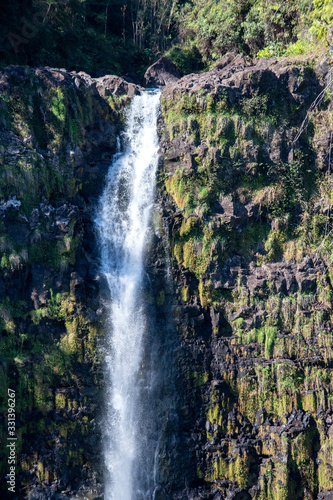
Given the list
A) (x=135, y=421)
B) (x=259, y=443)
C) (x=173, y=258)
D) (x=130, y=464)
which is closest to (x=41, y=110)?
(x=173, y=258)

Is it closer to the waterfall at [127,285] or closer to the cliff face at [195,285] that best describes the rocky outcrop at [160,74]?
the waterfall at [127,285]

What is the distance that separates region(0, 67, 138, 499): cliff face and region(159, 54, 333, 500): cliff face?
2.87 m

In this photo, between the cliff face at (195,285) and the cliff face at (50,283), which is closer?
the cliff face at (50,283)

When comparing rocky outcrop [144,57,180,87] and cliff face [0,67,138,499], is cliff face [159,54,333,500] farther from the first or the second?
rocky outcrop [144,57,180,87]

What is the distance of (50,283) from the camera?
1650 centimetres

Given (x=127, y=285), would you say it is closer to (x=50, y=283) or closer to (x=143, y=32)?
(x=50, y=283)

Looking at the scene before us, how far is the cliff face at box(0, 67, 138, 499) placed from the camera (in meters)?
15.4

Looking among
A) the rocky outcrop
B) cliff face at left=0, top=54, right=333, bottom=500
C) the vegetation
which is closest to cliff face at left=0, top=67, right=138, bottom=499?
cliff face at left=0, top=54, right=333, bottom=500

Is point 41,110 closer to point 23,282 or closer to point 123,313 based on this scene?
point 23,282

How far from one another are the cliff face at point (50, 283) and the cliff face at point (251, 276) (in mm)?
2867

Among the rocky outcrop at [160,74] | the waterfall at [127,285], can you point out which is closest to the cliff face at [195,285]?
the waterfall at [127,285]

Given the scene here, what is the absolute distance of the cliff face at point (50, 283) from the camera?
15.4 m

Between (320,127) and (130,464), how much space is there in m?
13.1

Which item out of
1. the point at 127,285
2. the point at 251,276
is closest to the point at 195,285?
the point at 251,276
